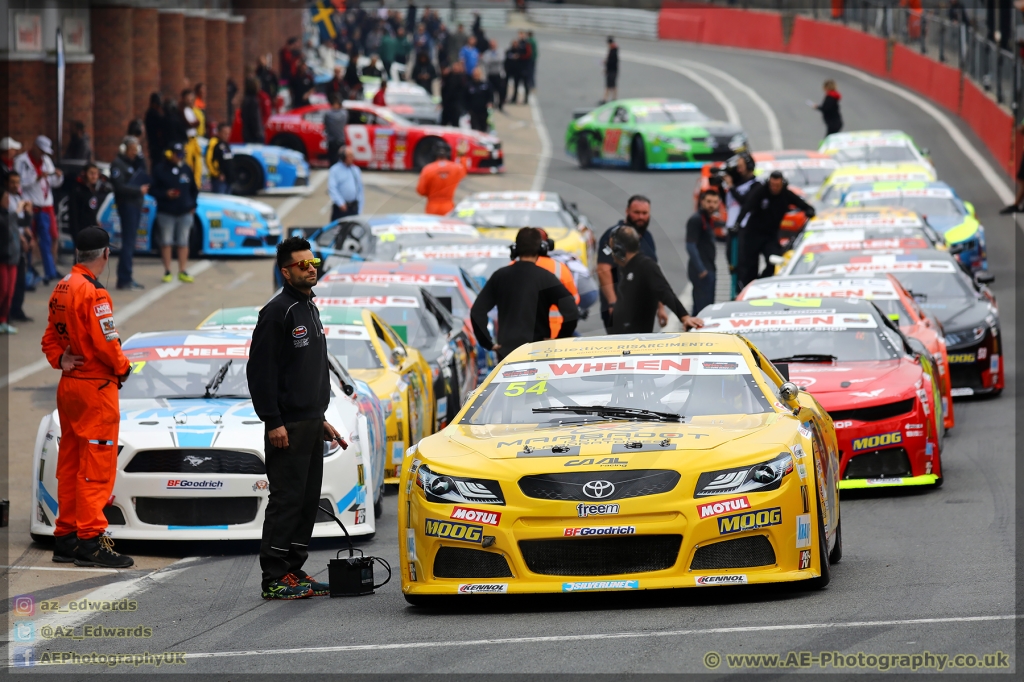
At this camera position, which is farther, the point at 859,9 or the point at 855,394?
the point at 859,9

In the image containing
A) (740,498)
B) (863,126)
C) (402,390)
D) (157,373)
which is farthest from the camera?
(863,126)

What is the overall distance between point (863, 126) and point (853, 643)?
32998 millimetres

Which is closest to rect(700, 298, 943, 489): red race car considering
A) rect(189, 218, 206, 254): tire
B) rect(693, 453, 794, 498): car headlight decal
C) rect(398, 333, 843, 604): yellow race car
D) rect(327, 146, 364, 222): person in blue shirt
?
rect(398, 333, 843, 604): yellow race car

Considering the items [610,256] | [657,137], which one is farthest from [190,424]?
[657,137]

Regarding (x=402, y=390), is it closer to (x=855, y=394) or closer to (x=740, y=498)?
(x=855, y=394)

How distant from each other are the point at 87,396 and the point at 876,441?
4.88 meters

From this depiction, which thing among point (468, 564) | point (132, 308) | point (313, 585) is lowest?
point (132, 308)

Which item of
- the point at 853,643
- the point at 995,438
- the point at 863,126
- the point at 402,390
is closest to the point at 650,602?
the point at 853,643

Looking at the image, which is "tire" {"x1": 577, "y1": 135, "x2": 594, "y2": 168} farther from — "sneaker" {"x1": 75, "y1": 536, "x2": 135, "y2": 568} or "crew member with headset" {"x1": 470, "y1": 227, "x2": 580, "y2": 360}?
"sneaker" {"x1": 75, "y1": 536, "x2": 135, "y2": 568}

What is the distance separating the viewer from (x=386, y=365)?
11961mm

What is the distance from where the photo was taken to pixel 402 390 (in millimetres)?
11609

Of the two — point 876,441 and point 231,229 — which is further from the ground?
point 876,441

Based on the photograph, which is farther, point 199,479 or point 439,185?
point 439,185

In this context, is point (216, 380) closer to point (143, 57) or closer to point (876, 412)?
point (876, 412)
